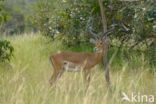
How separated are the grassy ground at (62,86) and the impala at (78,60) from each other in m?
0.13

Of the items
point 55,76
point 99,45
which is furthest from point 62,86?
point 99,45

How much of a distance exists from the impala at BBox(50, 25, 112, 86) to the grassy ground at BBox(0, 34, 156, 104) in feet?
0.42

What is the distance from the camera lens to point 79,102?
15.6ft

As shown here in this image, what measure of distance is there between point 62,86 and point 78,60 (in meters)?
1.60

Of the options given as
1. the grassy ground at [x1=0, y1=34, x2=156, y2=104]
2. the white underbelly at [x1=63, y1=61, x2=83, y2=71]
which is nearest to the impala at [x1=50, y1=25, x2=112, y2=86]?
the white underbelly at [x1=63, y1=61, x2=83, y2=71]

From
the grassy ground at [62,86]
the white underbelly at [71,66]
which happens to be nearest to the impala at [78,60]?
the white underbelly at [71,66]

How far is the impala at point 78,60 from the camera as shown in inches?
269

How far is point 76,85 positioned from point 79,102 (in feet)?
3.83

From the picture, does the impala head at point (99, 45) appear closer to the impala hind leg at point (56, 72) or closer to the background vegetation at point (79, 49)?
the background vegetation at point (79, 49)

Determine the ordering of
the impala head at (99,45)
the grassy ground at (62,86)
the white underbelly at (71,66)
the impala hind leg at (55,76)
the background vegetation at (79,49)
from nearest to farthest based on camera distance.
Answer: the grassy ground at (62,86) < the background vegetation at (79,49) < the impala hind leg at (55,76) < the impala head at (99,45) < the white underbelly at (71,66)

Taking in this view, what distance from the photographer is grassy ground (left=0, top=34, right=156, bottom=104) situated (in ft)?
16.2

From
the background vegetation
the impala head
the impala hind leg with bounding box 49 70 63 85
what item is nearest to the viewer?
the background vegetation

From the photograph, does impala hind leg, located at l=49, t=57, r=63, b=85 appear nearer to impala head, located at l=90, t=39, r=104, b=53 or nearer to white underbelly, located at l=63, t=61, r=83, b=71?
white underbelly, located at l=63, t=61, r=83, b=71

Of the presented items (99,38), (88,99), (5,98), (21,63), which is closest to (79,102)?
(88,99)
